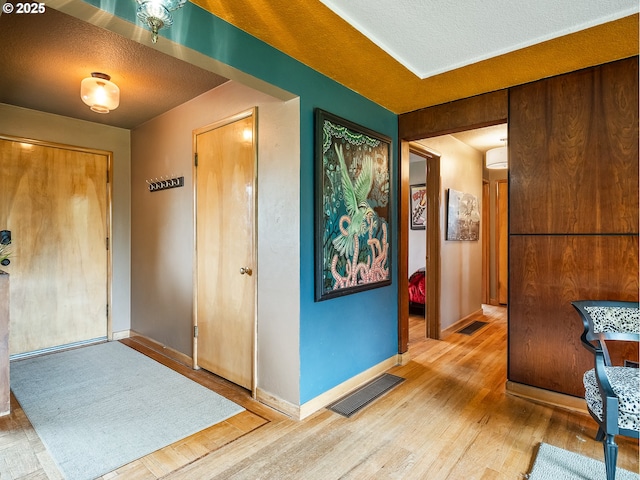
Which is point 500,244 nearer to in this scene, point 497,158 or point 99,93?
point 497,158

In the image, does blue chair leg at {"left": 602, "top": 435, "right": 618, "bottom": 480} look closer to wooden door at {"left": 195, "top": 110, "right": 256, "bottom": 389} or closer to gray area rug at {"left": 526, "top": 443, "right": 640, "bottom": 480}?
gray area rug at {"left": 526, "top": 443, "right": 640, "bottom": 480}

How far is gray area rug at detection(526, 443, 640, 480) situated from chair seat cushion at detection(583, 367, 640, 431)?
28 centimetres

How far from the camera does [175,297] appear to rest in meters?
3.45

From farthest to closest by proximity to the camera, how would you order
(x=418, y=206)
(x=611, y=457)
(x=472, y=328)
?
(x=418, y=206)
(x=472, y=328)
(x=611, y=457)

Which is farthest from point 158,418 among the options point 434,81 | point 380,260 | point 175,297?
point 434,81

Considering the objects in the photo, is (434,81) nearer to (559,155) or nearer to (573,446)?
(559,155)

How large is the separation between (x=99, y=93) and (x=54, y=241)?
77.6 inches

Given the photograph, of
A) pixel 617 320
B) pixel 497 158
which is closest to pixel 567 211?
pixel 617 320

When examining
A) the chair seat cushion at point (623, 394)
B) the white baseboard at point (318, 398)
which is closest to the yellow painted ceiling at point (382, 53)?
the chair seat cushion at point (623, 394)

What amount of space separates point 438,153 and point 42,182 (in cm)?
422

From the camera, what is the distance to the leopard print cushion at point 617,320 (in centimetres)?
201

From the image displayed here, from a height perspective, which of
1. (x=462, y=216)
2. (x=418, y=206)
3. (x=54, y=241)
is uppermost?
(x=418, y=206)

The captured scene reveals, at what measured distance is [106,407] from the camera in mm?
2441

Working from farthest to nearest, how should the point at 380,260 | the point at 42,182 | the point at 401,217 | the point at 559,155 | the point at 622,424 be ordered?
the point at 42,182 < the point at 401,217 < the point at 380,260 < the point at 559,155 < the point at 622,424
